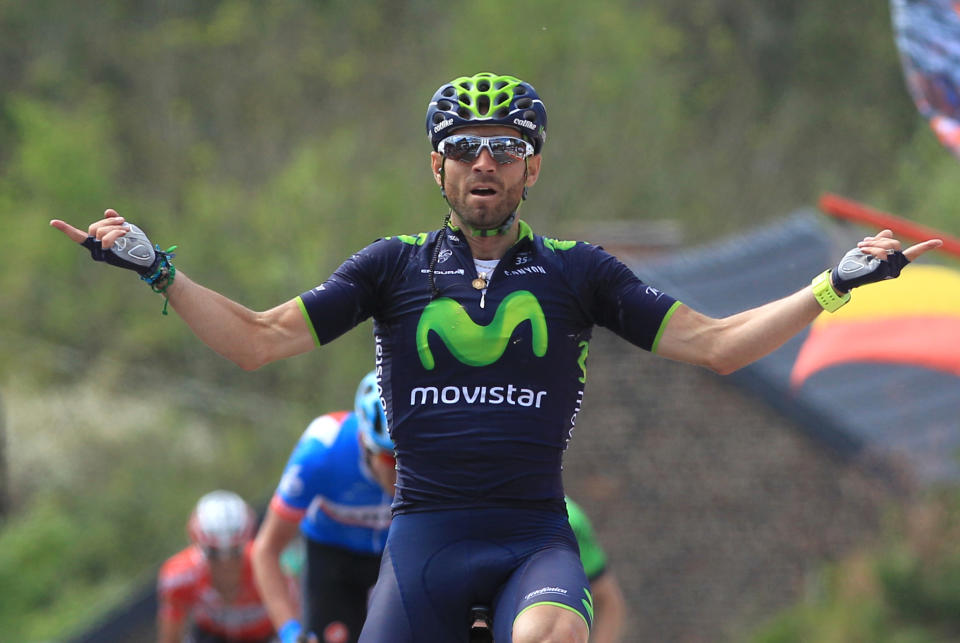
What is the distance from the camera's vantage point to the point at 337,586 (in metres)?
8.45

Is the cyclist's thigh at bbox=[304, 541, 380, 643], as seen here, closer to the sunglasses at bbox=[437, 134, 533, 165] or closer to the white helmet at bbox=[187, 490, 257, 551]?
the white helmet at bbox=[187, 490, 257, 551]

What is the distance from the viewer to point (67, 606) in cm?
2591

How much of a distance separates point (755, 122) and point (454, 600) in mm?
40734

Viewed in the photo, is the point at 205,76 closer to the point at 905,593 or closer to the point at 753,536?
the point at 753,536

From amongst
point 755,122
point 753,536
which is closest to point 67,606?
point 753,536

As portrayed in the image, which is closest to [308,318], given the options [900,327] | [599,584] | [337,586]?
[599,584]

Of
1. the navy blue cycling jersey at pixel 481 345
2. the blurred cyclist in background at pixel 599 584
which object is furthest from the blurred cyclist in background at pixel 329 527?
the navy blue cycling jersey at pixel 481 345

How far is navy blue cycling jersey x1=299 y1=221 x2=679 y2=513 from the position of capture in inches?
212

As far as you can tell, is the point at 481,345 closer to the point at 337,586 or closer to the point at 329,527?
the point at 329,527

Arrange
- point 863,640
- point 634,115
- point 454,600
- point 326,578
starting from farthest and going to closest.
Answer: point 634,115 → point 863,640 → point 326,578 → point 454,600

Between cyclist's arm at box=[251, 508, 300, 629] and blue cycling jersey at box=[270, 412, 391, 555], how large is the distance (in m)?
0.08

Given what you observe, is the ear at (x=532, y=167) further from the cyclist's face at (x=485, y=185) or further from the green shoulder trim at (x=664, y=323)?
the green shoulder trim at (x=664, y=323)

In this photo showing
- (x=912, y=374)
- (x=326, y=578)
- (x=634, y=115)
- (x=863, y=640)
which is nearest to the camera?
(x=326, y=578)

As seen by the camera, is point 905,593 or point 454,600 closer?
point 454,600
